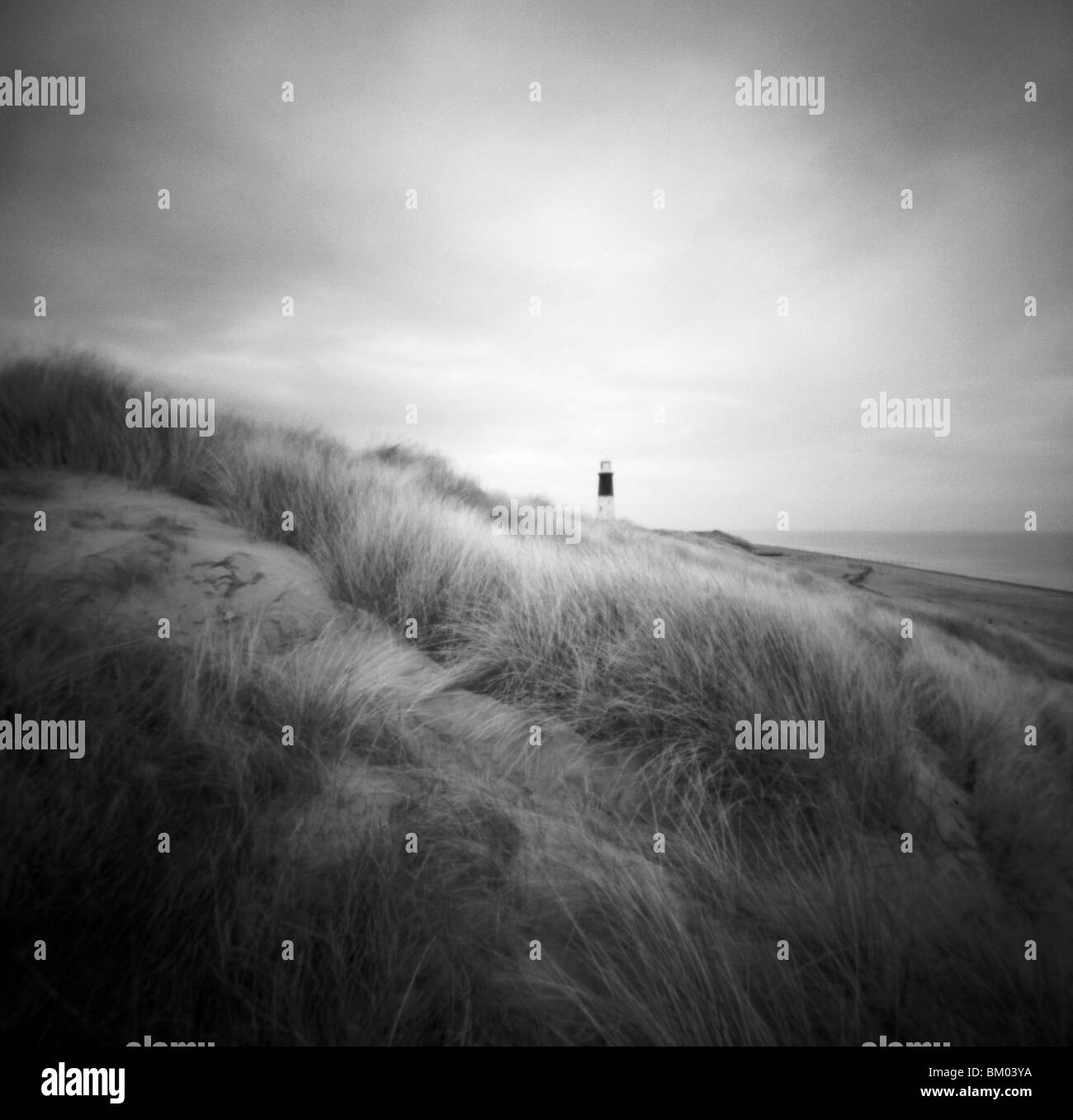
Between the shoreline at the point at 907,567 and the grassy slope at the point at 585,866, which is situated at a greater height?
the shoreline at the point at 907,567

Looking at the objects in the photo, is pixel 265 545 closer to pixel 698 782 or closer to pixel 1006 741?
pixel 698 782

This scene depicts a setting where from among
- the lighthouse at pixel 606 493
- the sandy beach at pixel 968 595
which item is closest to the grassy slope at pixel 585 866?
the sandy beach at pixel 968 595

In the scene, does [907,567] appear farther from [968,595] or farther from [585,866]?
[585,866]

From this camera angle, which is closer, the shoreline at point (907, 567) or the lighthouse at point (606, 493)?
the shoreline at point (907, 567)

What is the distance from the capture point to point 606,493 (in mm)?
11008

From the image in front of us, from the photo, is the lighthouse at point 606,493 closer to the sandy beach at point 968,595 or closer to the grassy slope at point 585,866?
the sandy beach at point 968,595

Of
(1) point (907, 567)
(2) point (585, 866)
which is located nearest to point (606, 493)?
(1) point (907, 567)

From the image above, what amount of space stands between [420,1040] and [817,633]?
9.15ft

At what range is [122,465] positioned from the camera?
157 inches

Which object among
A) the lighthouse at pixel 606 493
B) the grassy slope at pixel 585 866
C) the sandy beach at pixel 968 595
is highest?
the lighthouse at pixel 606 493

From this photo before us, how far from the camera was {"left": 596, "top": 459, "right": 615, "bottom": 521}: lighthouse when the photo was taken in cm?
1077

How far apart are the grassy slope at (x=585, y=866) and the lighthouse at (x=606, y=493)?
780 centimetres

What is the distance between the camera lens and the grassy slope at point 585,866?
3.95 ft

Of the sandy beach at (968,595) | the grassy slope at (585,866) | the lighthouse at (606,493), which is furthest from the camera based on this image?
the lighthouse at (606,493)
